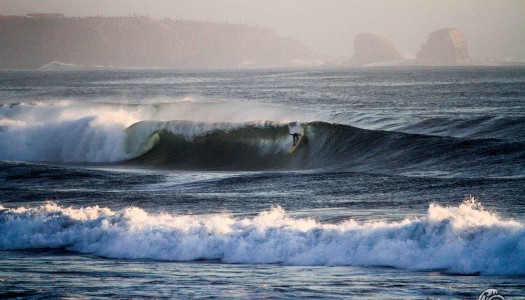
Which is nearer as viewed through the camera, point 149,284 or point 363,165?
point 149,284

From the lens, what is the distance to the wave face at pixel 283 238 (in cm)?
1165

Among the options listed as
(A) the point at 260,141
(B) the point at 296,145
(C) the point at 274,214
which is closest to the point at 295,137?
(B) the point at 296,145

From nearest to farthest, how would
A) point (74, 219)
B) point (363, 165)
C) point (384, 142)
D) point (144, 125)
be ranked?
point (74, 219), point (363, 165), point (384, 142), point (144, 125)

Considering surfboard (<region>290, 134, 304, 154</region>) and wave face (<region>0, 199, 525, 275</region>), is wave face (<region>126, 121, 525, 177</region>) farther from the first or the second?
wave face (<region>0, 199, 525, 275</region>)

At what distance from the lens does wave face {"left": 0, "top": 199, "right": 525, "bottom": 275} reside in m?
11.6

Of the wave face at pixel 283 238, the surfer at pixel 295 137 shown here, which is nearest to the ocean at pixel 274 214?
the wave face at pixel 283 238

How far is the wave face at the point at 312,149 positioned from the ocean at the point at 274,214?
93 mm

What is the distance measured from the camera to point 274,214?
595 inches

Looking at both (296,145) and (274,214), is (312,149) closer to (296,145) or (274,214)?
(296,145)

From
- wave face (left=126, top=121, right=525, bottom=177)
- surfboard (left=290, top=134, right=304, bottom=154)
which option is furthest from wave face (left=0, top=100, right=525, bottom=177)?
surfboard (left=290, top=134, right=304, bottom=154)

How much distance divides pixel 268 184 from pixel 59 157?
16131mm

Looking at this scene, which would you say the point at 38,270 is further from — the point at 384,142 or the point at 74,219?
the point at 384,142

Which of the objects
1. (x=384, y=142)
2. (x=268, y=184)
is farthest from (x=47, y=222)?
(x=384, y=142)

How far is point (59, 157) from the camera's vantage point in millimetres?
34406
